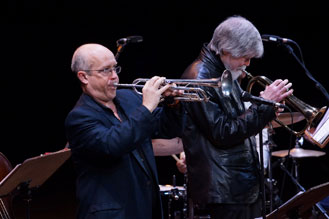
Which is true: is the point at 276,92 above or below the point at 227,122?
above

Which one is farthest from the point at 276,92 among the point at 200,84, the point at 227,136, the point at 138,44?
the point at 138,44

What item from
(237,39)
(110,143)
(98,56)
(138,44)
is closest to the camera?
(110,143)

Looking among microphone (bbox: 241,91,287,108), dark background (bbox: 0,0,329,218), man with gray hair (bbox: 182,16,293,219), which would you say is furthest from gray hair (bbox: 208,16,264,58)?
dark background (bbox: 0,0,329,218)

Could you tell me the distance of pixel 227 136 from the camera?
282 centimetres

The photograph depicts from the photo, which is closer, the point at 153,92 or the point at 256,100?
the point at 153,92

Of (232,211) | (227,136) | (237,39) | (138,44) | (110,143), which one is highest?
(237,39)

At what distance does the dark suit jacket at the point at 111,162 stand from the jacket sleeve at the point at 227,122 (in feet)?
1.41

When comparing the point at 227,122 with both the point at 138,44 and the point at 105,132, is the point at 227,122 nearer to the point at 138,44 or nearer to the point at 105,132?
the point at 105,132

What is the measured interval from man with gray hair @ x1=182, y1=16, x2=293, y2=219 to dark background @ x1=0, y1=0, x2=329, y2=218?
12.9 feet

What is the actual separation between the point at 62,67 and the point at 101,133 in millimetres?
5092

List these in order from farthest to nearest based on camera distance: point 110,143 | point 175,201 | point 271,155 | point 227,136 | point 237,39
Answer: point 271,155 < point 175,201 < point 237,39 < point 227,136 < point 110,143

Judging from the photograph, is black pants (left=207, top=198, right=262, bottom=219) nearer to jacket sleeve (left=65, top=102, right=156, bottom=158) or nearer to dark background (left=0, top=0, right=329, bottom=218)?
jacket sleeve (left=65, top=102, right=156, bottom=158)

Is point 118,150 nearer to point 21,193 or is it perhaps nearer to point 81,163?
point 81,163

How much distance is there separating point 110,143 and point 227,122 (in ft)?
2.71
